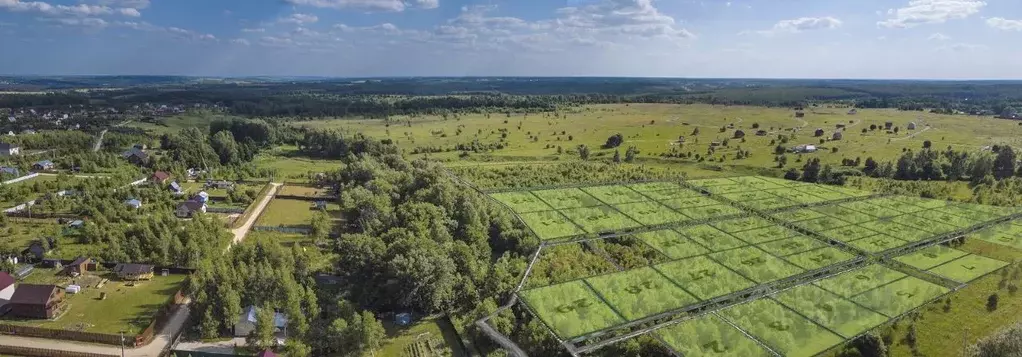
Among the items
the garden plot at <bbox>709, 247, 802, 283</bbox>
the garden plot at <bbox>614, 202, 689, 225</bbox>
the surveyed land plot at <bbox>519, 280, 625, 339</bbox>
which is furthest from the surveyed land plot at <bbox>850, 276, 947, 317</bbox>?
the garden plot at <bbox>614, 202, 689, 225</bbox>

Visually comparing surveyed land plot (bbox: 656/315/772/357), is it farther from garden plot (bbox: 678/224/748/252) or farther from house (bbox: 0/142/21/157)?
house (bbox: 0/142/21/157)

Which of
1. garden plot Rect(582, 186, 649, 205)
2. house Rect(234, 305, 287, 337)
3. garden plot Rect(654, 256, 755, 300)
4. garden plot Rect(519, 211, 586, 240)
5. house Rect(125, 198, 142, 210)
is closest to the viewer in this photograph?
house Rect(234, 305, 287, 337)

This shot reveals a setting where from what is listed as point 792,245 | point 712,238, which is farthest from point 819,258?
point 712,238

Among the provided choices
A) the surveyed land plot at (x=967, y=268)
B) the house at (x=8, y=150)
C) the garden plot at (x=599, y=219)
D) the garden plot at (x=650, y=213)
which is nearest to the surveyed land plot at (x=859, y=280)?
the surveyed land plot at (x=967, y=268)

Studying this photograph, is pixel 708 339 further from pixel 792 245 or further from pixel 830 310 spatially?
pixel 792 245

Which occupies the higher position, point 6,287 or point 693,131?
point 693,131

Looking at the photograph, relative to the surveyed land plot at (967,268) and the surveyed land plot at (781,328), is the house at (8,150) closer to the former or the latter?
the surveyed land plot at (781,328)

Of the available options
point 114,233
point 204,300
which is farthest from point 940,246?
point 114,233
